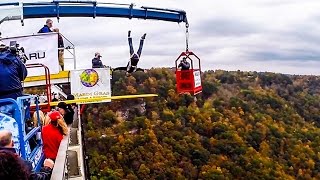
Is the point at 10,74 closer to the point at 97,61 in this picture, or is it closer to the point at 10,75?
the point at 10,75

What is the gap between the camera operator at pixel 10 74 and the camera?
6016 mm

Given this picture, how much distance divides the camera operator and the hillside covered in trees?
47036mm

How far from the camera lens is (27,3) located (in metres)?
13.8

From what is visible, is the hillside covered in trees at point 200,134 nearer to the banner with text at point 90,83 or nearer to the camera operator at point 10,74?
the banner with text at point 90,83

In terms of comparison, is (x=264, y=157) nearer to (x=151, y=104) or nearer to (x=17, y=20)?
(x=151, y=104)

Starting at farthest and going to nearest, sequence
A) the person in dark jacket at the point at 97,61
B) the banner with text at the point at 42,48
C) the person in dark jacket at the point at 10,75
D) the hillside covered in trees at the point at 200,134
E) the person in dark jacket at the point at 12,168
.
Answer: the hillside covered in trees at the point at 200,134 < the person in dark jacket at the point at 97,61 < the banner with text at the point at 42,48 < the person in dark jacket at the point at 10,75 < the person in dark jacket at the point at 12,168

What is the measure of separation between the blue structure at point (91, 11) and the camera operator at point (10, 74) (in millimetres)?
7380

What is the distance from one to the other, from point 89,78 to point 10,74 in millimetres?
9950

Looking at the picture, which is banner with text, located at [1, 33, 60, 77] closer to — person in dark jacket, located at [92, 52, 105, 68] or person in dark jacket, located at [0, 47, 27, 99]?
person in dark jacket, located at [92, 52, 105, 68]

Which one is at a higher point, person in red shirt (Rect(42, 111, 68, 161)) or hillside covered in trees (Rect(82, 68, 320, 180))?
person in red shirt (Rect(42, 111, 68, 161))

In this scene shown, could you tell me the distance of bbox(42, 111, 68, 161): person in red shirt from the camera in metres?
7.05

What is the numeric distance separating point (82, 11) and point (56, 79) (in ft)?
8.42

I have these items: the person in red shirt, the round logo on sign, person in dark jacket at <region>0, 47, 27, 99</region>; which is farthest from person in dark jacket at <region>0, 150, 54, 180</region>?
the round logo on sign

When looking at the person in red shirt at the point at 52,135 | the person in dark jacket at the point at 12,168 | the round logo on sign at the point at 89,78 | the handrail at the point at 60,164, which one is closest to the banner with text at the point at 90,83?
the round logo on sign at the point at 89,78
